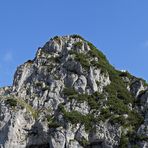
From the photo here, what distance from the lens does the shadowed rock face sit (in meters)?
70.9

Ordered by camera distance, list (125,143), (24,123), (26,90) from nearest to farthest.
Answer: (125,143) < (24,123) < (26,90)

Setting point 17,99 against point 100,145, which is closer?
point 100,145

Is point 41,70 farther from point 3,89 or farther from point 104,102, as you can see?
point 104,102

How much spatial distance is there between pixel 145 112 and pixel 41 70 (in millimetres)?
20459

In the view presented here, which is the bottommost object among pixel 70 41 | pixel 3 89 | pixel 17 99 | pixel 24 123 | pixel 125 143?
pixel 125 143

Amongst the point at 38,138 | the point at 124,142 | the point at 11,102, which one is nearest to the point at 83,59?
the point at 11,102

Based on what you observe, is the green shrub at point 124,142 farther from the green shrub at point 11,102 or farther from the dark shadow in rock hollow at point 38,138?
the green shrub at point 11,102

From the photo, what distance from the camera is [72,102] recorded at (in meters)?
76.4

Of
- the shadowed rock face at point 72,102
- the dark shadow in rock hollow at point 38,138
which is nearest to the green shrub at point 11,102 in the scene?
the shadowed rock face at point 72,102

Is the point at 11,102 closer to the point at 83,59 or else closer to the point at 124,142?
the point at 83,59

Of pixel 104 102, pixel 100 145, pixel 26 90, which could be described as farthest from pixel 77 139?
pixel 26 90

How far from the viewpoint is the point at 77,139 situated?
70.7m

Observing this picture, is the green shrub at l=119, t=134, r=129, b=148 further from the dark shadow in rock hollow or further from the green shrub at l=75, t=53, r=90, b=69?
the green shrub at l=75, t=53, r=90, b=69

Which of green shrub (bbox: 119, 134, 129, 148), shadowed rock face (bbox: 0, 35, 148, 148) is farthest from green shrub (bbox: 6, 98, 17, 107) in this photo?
green shrub (bbox: 119, 134, 129, 148)
